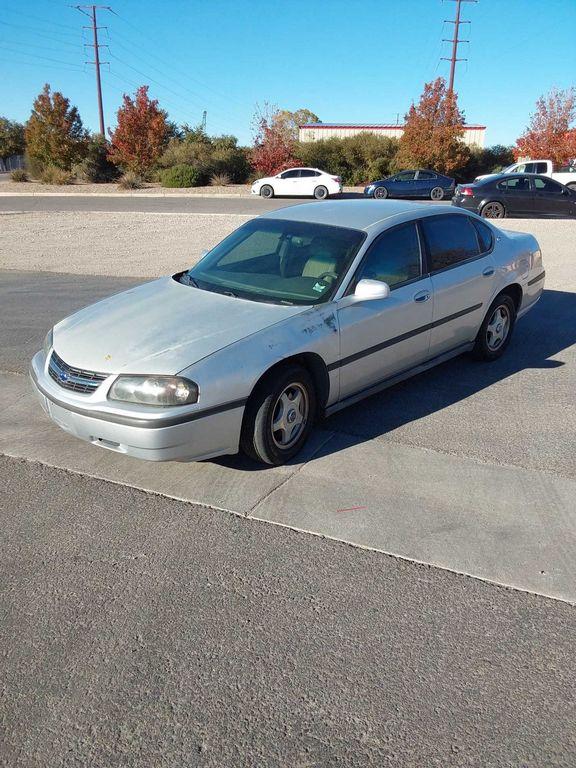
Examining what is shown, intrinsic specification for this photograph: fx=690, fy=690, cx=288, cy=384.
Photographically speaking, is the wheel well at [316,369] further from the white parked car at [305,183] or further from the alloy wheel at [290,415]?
the white parked car at [305,183]

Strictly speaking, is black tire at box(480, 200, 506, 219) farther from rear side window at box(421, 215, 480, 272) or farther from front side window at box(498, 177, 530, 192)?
rear side window at box(421, 215, 480, 272)

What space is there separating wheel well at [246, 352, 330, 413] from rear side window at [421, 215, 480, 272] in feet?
5.11

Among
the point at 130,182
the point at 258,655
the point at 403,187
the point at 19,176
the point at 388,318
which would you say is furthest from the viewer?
the point at 19,176

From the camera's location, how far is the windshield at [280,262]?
4.82 meters

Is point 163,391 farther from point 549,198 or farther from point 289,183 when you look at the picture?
point 289,183

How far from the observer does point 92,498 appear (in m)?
4.08

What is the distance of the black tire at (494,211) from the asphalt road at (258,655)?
17.7 meters

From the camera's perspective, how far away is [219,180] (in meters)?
39.3

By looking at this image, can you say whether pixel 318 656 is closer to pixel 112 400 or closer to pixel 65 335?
pixel 112 400

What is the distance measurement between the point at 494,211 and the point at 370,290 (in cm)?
1642

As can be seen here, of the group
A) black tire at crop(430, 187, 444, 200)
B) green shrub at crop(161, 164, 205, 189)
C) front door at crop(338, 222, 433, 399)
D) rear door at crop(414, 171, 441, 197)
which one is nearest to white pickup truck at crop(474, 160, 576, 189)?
black tire at crop(430, 187, 444, 200)

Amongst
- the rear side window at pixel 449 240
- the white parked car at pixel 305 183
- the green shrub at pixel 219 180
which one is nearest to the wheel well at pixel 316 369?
the rear side window at pixel 449 240

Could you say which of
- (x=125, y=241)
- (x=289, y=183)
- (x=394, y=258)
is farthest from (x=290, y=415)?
(x=289, y=183)

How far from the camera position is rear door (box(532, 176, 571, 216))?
1978 centimetres
